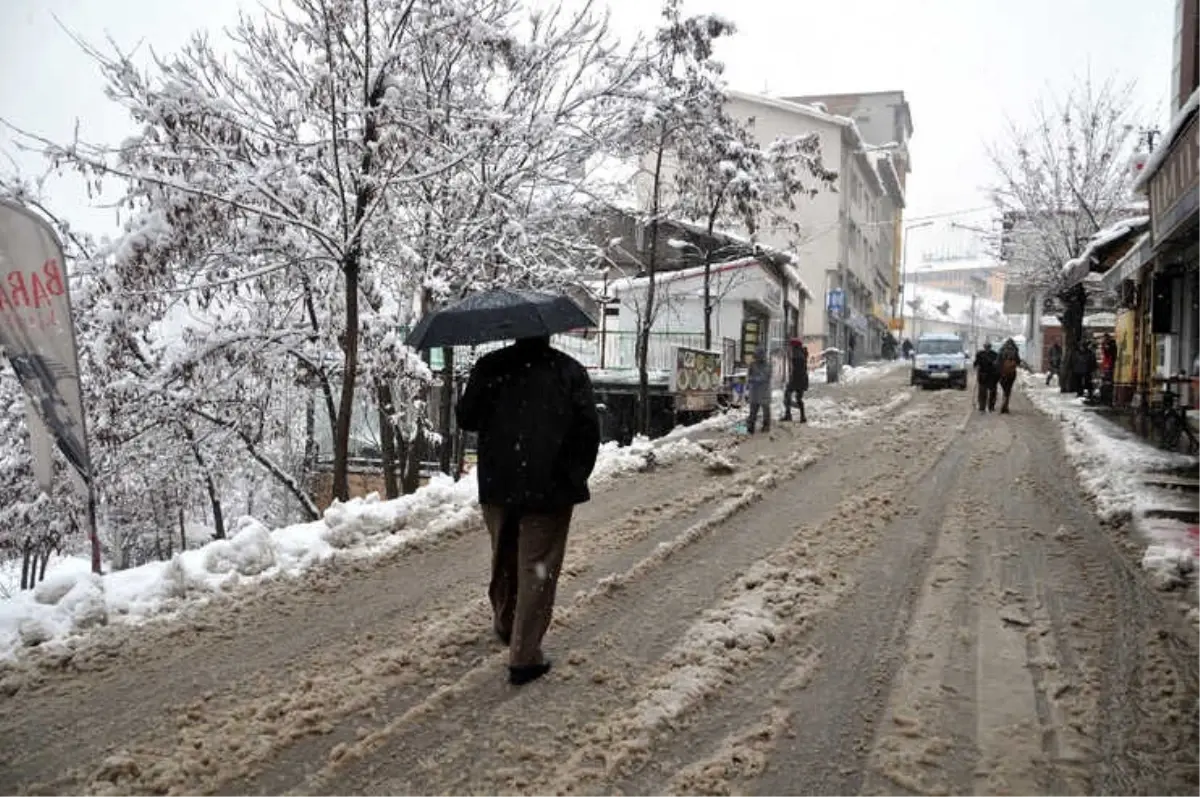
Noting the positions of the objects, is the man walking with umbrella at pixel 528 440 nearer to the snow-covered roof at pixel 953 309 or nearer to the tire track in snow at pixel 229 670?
the tire track in snow at pixel 229 670

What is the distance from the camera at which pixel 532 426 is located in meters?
4.00

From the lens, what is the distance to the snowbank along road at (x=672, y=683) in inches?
128

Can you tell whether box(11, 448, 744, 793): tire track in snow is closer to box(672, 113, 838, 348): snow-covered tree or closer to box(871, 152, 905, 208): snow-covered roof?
box(672, 113, 838, 348): snow-covered tree

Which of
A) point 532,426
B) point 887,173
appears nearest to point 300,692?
point 532,426

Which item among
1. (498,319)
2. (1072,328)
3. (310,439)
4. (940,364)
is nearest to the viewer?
(498,319)

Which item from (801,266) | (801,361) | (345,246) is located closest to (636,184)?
(801,361)

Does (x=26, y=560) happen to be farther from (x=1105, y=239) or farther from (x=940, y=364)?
(x=940, y=364)

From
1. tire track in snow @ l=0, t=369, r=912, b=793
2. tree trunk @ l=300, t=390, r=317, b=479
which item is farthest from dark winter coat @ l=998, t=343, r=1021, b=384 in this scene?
tire track in snow @ l=0, t=369, r=912, b=793

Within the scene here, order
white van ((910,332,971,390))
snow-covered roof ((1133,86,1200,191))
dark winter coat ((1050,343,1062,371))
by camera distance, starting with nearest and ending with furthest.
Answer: snow-covered roof ((1133,86,1200,191)) < white van ((910,332,971,390)) < dark winter coat ((1050,343,1062,371))

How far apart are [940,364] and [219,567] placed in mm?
→ 25946

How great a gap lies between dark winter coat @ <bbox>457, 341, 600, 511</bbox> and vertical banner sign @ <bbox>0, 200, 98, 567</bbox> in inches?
110

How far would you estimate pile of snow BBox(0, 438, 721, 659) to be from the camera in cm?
503

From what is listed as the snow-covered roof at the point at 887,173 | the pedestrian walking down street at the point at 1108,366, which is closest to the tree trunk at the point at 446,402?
the pedestrian walking down street at the point at 1108,366

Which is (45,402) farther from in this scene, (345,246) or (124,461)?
(124,461)
